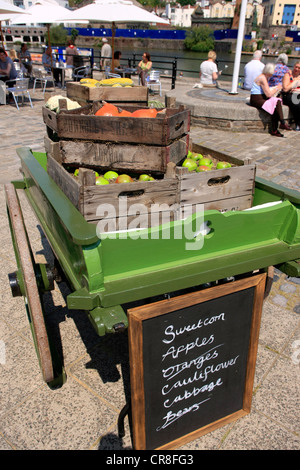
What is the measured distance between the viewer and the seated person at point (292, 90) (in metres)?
8.69

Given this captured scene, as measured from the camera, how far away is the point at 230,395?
81.7 inches

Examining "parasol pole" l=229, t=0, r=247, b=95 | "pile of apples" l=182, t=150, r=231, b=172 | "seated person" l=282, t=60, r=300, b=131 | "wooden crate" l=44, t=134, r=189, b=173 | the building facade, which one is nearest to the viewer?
"wooden crate" l=44, t=134, r=189, b=173

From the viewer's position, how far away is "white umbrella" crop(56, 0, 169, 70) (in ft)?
37.7

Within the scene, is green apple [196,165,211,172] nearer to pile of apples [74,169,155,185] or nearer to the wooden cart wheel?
pile of apples [74,169,155,185]

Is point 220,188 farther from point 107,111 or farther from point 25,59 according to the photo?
point 25,59

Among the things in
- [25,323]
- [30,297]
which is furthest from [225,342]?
[25,323]

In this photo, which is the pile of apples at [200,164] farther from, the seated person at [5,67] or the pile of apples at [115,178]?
the seated person at [5,67]

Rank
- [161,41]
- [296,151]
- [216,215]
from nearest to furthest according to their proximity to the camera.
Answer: [216,215] → [296,151] → [161,41]

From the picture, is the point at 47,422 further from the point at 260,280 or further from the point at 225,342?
the point at 260,280

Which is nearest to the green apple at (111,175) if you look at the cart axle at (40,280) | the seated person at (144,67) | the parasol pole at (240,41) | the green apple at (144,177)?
the green apple at (144,177)

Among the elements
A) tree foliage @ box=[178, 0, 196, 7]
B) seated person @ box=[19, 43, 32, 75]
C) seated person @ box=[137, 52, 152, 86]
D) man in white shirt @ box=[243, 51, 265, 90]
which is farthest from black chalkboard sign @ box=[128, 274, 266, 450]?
tree foliage @ box=[178, 0, 196, 7]

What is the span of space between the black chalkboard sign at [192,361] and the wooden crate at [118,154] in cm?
109

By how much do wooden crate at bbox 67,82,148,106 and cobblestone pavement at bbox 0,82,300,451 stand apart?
5.93ft
